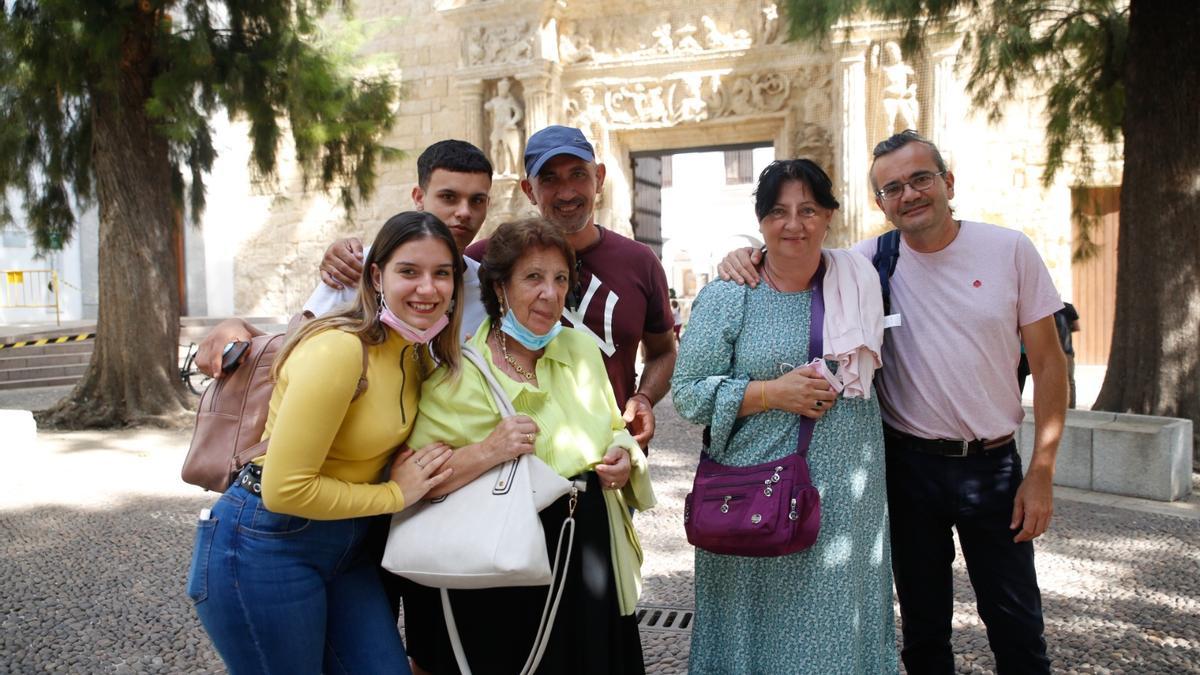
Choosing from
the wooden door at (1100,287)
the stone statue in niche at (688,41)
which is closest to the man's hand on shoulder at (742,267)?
the stone statue in niche at (688,41)

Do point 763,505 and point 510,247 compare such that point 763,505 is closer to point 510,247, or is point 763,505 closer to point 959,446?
point 959,446

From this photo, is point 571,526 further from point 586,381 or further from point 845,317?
point 845,317

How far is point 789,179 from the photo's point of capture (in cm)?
235

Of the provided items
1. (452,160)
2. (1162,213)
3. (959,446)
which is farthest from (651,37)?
(959,446)

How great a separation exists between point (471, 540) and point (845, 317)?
42.7 inches

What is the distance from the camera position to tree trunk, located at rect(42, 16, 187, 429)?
902 cm

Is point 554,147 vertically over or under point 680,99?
under

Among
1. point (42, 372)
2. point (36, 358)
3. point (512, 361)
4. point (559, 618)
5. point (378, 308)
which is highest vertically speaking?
point (378, 308)

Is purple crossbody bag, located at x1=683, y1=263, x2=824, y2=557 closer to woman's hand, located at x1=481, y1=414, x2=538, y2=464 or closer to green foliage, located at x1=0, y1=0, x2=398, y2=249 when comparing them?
woman's hand, located at x1=481, y1=414, x2=538, y2=464

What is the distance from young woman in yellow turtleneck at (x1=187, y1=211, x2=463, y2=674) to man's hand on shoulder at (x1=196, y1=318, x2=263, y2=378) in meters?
0.18

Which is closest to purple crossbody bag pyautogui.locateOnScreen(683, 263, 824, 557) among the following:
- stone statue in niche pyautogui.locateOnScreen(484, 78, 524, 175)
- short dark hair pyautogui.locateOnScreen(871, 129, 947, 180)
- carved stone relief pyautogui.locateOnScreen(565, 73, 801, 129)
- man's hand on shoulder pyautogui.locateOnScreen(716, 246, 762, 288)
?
man's hand on shoulder pyautogui.locateOnScreen(716, 246, 762, 288)

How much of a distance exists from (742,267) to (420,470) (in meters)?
1.04

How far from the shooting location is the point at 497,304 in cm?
227

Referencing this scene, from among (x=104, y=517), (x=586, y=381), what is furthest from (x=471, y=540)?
(x=104, y=517)
